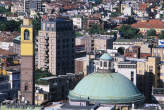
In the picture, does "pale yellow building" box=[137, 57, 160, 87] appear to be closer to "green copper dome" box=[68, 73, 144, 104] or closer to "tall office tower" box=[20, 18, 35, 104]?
"tall office tower" box=[20, 18, 35, 104]

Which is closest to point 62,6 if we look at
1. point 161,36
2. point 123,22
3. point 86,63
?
point 123,22

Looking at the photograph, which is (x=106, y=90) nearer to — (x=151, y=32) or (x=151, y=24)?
(x=151, y=32)

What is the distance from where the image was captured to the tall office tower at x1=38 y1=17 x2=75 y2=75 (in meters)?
97.2

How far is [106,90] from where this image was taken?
181ft

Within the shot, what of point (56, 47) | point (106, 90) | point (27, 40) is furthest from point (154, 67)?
point (56, 47)

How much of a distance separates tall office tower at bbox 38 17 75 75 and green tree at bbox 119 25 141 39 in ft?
125

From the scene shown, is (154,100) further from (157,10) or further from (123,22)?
(157,10)

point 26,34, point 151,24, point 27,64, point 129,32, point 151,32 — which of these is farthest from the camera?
point 151,24

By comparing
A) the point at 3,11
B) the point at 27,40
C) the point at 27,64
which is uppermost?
the point at 3,11

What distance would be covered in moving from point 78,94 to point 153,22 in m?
100

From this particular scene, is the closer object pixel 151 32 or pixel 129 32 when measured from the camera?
pixel 129 32

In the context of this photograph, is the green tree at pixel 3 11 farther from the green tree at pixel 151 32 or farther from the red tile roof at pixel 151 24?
the green tree at pixel 151 32

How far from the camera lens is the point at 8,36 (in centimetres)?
12688

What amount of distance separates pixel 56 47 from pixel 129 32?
45.6 meters
